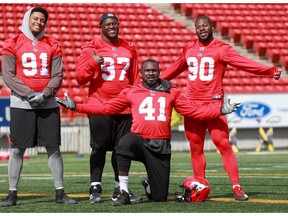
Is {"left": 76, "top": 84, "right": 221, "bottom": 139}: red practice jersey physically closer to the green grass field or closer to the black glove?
the black glove

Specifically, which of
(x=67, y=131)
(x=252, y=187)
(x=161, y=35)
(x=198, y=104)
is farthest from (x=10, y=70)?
(x=161, y=35)

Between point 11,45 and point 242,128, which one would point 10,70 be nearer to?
point 11,45

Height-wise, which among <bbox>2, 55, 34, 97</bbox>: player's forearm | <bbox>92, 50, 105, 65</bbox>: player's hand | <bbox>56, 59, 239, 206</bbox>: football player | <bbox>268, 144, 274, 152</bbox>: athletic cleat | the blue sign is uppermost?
<bbox>92, 50, 105, 65</bbox>: player's hand

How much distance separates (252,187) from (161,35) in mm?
14823

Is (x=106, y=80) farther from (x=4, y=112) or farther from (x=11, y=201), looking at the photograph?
(x=4, y=112)

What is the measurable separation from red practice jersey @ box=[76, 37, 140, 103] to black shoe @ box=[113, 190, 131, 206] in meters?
0.95

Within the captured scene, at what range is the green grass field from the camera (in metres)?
6.30

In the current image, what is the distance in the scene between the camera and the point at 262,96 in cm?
1872

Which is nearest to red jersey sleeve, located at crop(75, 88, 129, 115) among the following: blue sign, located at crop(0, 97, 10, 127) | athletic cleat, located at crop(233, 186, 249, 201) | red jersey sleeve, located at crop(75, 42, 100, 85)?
red jersey sleeve, located at crop(75, 42, 100, 85)

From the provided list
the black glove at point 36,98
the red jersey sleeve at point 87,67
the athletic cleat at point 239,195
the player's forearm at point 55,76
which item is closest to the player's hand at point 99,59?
the red jersey sleeve at point 87,67

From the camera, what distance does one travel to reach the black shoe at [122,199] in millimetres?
6590

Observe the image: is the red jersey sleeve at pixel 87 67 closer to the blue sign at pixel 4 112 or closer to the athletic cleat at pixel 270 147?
the blue sign at pixel 4 112

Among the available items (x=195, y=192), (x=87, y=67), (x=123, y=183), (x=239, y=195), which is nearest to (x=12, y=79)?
(x=87, y=67)

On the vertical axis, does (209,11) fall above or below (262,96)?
above
